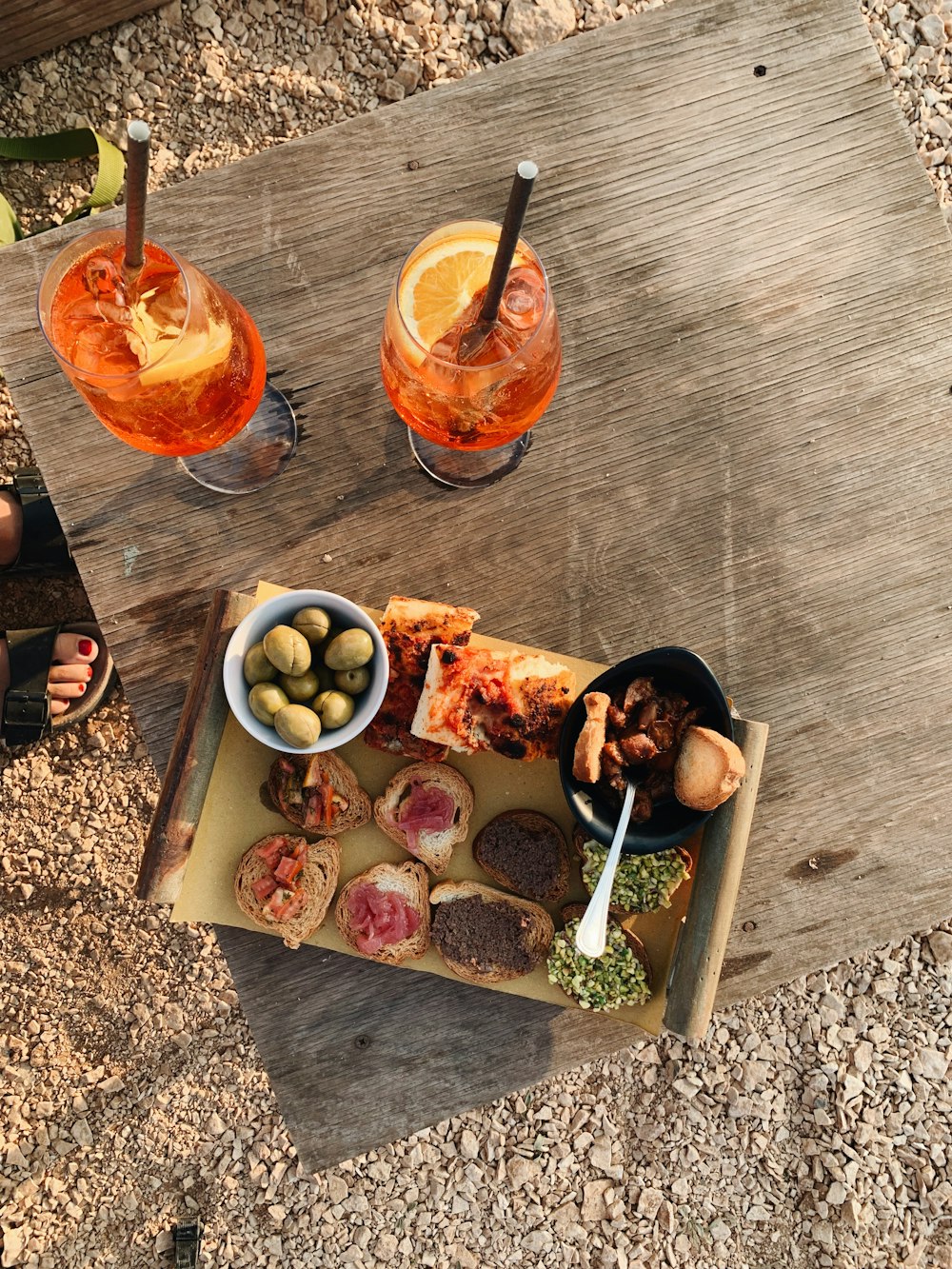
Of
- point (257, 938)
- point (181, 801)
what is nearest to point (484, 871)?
point (257, 938)

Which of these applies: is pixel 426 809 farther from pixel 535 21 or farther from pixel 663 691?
pixel 535 21

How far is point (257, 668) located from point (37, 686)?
145cm

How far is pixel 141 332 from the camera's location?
132cm

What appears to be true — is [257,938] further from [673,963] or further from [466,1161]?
[466,1161]

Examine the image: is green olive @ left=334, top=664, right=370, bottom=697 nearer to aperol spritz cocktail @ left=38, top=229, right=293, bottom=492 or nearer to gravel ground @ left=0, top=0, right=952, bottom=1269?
aperol spritz cocktail @ left=38, top=229, right=293, bottom=492

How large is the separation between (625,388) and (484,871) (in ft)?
3.18

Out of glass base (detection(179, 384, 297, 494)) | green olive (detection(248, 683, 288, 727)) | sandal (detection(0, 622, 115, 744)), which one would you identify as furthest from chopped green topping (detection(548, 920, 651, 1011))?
sandal (detection(0, 622, 115, 744))

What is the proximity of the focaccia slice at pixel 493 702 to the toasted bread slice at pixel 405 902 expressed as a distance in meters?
0.27

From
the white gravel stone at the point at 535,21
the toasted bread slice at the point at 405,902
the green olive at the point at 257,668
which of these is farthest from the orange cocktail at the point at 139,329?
the white gravel stone at the point at 535,21

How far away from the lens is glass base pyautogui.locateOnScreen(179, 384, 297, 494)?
1.71m

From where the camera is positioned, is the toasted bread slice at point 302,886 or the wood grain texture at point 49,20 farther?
the wood grain texture at point 49,20

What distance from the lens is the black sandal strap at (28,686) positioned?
2607 mm

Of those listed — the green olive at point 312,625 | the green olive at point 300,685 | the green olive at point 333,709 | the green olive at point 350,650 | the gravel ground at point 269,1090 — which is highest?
the green olive at point 312,625

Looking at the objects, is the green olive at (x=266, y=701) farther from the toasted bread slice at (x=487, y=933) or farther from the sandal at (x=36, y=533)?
the sandal at (x=36, y=533)
